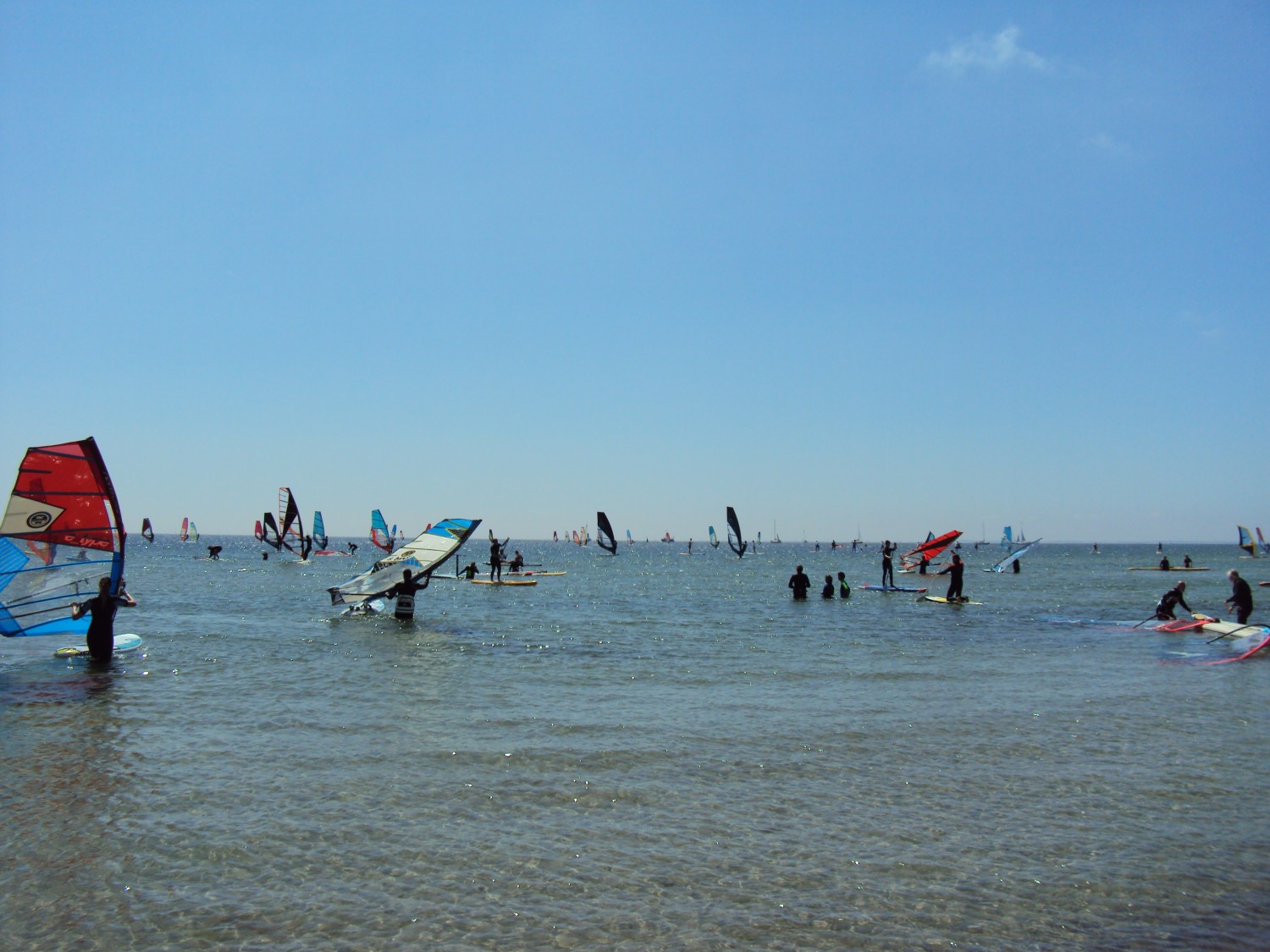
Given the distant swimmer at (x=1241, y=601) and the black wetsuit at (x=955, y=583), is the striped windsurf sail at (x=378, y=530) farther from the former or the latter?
the distant swimmer at (x=1241, y=601)

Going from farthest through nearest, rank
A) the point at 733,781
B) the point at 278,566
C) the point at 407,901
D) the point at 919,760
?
1. the point at 278,566
2. the point at 919,760
3. the point at 733,781
4. the point at 407,901

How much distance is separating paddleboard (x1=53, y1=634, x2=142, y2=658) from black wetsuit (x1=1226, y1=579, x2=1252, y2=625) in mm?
22635

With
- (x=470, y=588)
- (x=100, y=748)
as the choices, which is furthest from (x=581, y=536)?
(x=100, y=748)

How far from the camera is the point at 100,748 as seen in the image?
30.7 ft

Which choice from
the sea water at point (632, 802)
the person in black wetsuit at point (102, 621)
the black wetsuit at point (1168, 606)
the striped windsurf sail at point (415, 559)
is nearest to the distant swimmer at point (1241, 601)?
the black wetsuit at point (1168, 606)

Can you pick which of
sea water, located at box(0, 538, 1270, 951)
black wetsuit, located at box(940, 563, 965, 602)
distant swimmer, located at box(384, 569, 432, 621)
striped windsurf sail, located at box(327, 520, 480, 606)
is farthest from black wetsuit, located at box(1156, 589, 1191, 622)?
distant swimmer, located at box(384, 569, 432, 621)

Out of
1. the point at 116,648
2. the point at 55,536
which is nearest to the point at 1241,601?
the point at 116,648

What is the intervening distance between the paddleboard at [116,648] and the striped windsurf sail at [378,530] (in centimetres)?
5293

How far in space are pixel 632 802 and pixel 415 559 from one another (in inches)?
732

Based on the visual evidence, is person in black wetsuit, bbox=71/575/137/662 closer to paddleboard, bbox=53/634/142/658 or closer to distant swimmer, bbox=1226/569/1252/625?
paddleboard, bbox=53/634/142/658

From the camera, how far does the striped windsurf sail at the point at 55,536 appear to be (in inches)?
591

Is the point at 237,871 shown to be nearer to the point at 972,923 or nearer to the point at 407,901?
the point at 407,901

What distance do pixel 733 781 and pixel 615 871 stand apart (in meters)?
2.40

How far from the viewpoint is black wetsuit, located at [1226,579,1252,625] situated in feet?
65.4
